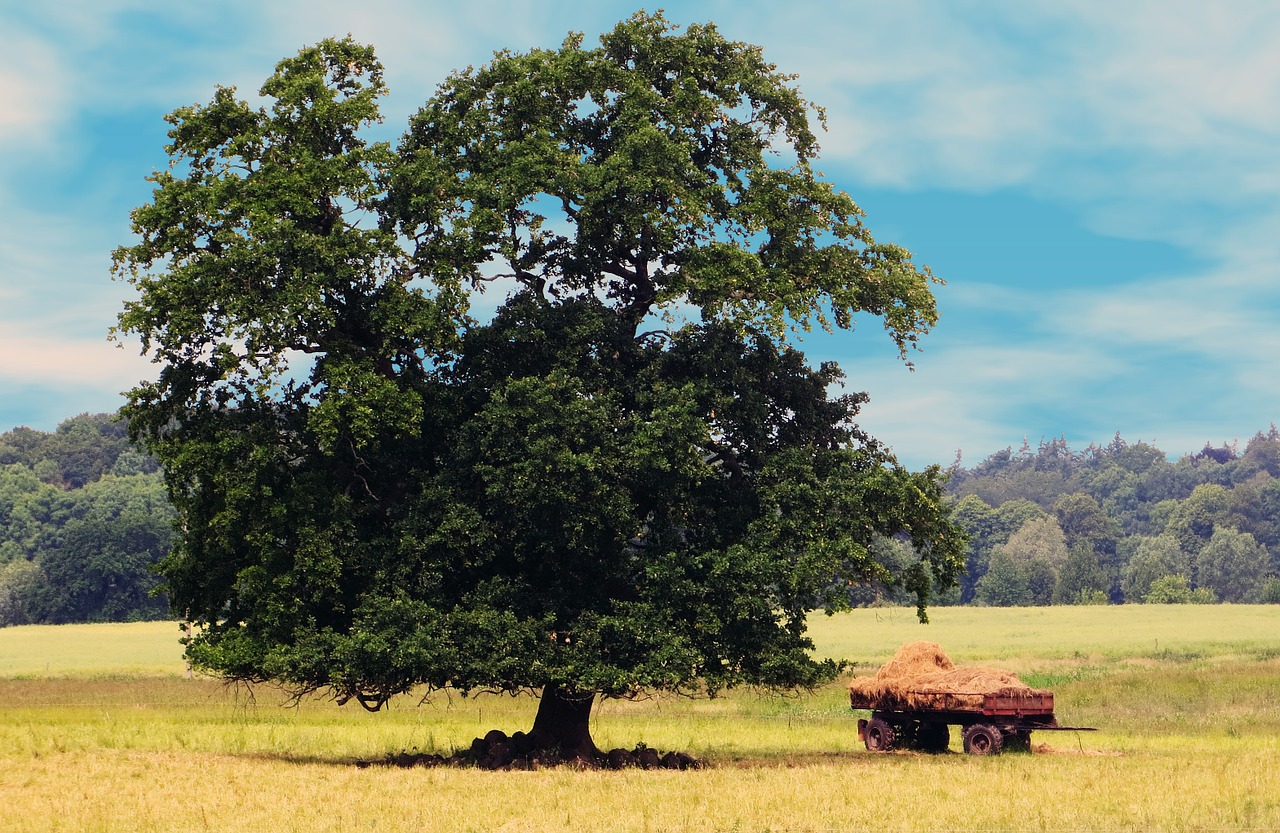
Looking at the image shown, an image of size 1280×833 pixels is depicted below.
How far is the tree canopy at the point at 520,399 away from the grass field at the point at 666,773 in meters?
3.49

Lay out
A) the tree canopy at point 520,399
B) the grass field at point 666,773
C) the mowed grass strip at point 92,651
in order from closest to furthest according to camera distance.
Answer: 1. the grass field at point 666,773
2. the tree canopy at point 520,399
3. the mowed grass strip at point 92,651

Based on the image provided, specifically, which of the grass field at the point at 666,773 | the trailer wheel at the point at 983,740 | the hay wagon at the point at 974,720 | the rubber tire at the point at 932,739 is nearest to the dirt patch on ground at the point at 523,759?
the grass field at the point at 666,773

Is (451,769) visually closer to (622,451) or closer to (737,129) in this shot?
(622,451)

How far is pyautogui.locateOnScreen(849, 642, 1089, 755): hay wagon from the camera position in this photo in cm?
3741

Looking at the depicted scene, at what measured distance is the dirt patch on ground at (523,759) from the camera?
3475 cm

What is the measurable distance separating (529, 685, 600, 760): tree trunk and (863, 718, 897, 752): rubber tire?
28.7 feet

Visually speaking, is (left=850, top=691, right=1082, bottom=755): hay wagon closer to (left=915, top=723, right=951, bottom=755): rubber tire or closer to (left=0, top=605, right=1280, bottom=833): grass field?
(left=915, top=723, right=951, bottom=755): rubber tire

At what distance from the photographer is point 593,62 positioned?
118 feet

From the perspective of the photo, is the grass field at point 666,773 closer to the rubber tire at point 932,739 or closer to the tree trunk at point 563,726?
the rubber tire at point 932,739

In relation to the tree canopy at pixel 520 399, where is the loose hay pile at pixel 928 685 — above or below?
below

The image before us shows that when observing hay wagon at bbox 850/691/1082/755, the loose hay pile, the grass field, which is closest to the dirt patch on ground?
the grass field

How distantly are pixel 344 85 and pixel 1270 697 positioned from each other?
138 ft

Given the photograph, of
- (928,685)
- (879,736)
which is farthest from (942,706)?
(879,736)

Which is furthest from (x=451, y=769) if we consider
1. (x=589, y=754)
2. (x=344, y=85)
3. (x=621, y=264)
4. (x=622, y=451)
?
(x=344, y=85)
